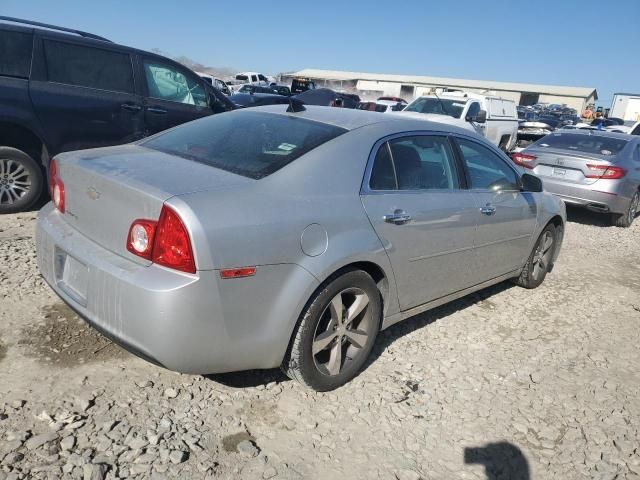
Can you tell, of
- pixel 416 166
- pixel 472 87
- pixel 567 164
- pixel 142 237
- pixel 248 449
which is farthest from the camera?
pixel 472 87

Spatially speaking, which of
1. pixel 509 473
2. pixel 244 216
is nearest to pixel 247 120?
pixel 244 216

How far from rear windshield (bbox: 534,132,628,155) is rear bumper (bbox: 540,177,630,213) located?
651 mm

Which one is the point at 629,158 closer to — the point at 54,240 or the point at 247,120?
the point at 247,120

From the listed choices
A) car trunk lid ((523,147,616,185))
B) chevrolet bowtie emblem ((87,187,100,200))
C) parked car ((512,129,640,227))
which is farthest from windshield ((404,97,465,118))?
chevrolet bowtie emblem ((87,187,100,200))

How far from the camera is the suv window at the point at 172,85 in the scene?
607cm

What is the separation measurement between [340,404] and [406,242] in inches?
39.4

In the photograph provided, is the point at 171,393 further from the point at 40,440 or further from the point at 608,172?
the point at 608,172

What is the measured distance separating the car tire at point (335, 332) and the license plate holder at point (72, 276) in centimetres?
104

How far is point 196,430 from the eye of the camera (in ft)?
8.23

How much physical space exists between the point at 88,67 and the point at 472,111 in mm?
10381

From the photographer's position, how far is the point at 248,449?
242 centimetres

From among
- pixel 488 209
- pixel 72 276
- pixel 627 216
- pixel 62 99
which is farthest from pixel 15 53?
pixel 627 216

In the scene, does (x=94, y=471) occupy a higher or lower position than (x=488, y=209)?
lower

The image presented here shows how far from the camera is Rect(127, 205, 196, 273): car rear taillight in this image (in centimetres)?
220
